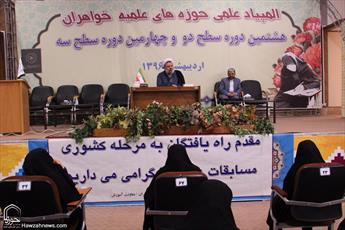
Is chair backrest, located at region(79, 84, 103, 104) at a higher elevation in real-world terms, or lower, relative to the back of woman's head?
higher

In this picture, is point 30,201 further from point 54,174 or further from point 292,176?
point 292,176

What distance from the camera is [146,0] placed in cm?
877

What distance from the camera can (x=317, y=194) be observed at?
2617 millimetres

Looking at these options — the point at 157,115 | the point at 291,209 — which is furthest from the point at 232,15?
the point at 291,209

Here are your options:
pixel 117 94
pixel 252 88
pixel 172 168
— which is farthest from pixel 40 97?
pixel 172 168

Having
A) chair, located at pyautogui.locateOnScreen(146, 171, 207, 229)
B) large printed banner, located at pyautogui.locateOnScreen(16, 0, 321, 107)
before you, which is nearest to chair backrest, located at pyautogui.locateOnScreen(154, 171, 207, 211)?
chair, located at pyautogui.locateOnScreen(146, 171, 207, 229)

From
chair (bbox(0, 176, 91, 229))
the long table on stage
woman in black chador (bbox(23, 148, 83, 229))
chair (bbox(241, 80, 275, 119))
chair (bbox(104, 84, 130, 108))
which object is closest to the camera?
chair (bbox(0, 176, 91, 229))

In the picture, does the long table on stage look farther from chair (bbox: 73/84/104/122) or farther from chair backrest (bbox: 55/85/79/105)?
chair backrest (bbox: 55/85/79/105)

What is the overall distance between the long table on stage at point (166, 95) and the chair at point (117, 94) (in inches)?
88.0

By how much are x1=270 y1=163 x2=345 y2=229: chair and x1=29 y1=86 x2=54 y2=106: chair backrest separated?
6.53 meters

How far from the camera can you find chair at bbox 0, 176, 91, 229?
94.3 inches

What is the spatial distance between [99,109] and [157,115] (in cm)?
410

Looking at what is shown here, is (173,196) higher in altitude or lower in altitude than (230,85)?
lower

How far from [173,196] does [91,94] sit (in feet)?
20.4
